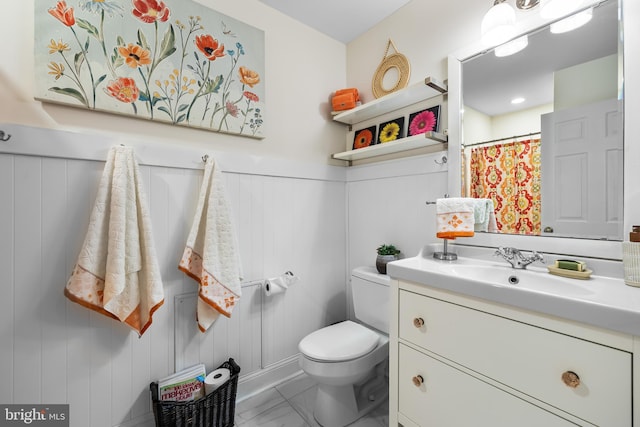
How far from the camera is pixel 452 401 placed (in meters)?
1.04

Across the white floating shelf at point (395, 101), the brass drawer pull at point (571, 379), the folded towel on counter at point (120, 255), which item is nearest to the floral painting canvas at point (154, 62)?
the folded towel on counter at point (120, 255)

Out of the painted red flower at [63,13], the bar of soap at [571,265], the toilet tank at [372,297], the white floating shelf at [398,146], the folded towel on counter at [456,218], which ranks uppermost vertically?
the painted red flower at [63,13]

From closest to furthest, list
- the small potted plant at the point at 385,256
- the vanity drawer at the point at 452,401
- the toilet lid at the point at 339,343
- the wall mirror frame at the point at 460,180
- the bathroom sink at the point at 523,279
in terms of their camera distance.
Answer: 1. the vanity drawer at the point at 452,401
2. the bathroom sink at the point at 523,279
3. the wall mirror frame at the point at 460,180
4. the toilet lid at the point at 339,343
5. the small potted plant at the point at 385,256

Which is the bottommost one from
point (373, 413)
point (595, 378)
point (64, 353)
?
point (373, 413)

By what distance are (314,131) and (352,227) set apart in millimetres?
784

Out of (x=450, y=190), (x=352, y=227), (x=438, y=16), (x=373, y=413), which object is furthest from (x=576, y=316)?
(x=438, y=16)

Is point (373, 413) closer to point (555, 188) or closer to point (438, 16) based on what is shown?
point (555, 188)

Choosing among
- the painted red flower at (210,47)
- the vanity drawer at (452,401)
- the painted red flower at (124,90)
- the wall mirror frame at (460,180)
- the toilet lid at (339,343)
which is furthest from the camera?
→ the painted red flower at (210,47)

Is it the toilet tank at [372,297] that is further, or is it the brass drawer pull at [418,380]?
the toilet tank at [372,297]

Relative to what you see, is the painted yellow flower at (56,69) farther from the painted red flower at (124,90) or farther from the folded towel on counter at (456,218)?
the folded towel on counter at (456,218)

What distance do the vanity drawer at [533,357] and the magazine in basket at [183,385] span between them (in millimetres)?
1121

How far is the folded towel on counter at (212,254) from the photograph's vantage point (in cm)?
143

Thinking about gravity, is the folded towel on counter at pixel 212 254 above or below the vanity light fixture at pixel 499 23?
below

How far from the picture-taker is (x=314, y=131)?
205cm
